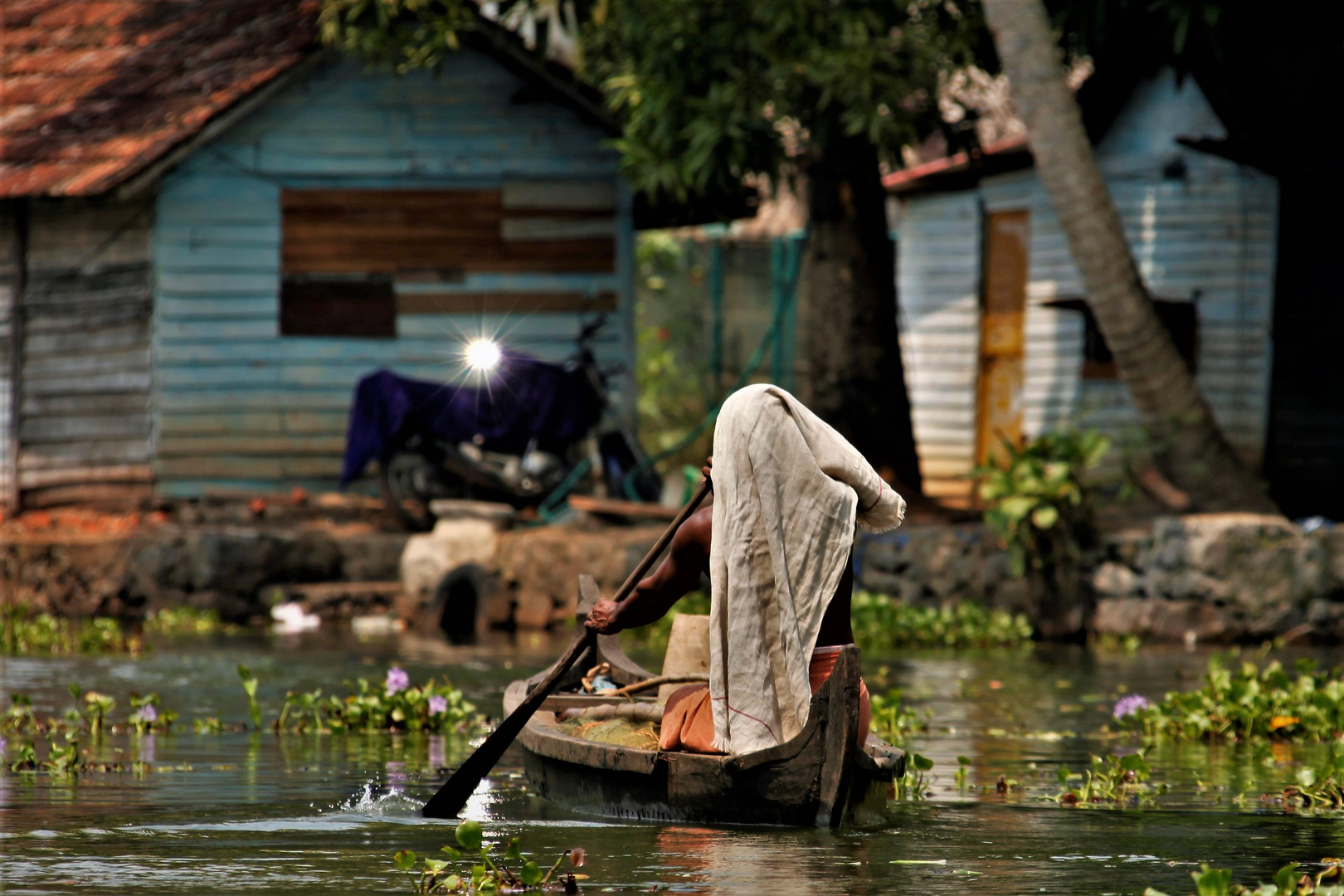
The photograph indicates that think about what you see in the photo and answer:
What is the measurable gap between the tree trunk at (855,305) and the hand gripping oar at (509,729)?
30.9 feet

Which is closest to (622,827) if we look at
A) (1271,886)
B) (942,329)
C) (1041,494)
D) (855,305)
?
(1271,886)

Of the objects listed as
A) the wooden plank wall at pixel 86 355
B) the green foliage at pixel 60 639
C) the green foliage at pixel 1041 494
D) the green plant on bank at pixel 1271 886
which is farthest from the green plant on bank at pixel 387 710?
the wooden plank wall at pixel 86 355

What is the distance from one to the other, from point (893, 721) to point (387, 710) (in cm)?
274

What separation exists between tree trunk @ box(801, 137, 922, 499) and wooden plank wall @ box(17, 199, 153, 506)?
6486 mm

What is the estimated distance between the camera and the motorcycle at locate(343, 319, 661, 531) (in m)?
16.6

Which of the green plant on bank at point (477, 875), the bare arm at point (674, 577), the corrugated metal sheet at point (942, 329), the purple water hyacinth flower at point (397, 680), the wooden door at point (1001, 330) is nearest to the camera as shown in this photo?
the green plant on bank at point (477, 875)

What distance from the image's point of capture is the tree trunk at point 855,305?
678 inches

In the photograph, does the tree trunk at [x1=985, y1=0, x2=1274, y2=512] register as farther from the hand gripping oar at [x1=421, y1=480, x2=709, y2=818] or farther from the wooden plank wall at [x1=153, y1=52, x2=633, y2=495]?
the hand gripping oar at [x1=421, y1=480, x2=709, y2=818]

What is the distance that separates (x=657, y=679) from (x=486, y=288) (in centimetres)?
1054

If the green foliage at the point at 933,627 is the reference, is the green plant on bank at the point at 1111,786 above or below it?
below

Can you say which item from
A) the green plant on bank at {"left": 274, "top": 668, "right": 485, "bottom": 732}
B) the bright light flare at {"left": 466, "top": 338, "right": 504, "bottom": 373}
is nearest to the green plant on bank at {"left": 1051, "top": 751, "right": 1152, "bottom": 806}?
the green plant on bank at {"left": 274, "top": 668, "right": 485, "bottom": 732}

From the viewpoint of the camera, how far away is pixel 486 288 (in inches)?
720

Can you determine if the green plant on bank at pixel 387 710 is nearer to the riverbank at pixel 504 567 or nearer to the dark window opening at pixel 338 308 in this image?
the riverbank at pixel 504 567

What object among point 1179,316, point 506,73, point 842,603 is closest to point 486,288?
point 506,73
